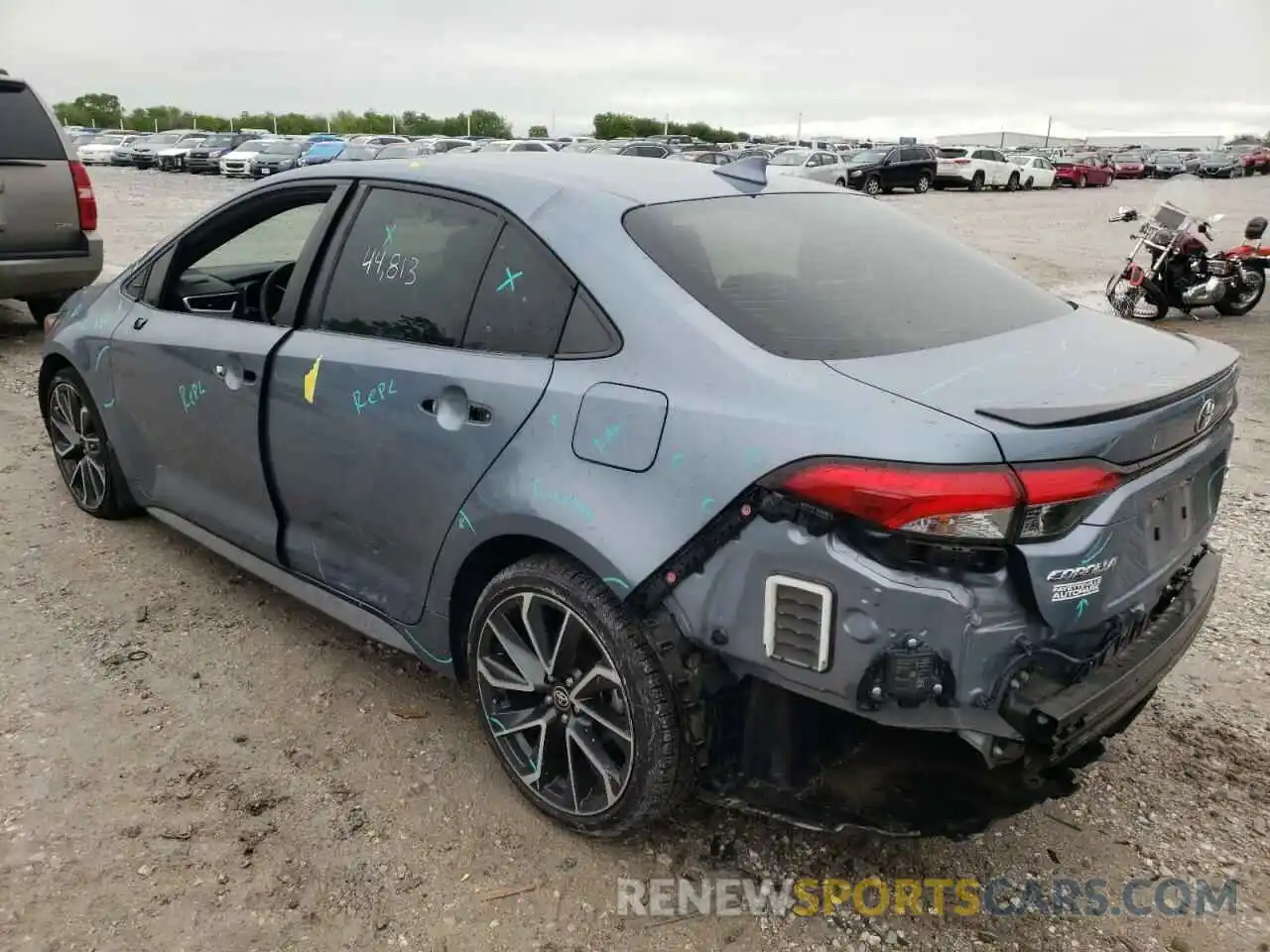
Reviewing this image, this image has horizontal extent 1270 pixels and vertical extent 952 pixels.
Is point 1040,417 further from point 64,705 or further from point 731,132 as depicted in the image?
point 731,132

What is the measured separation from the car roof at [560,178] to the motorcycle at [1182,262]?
26.7ft

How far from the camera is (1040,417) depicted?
75.8 inches

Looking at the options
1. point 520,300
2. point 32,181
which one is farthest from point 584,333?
point 32,181

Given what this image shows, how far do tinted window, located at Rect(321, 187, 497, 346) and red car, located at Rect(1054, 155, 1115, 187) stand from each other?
1629 inches

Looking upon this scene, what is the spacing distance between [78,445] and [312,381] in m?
2.19

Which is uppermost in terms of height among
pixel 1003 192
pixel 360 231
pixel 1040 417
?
pixel 360 231

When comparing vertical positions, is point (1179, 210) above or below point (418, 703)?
above

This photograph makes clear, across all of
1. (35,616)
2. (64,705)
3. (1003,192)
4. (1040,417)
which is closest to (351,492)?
(64,705)

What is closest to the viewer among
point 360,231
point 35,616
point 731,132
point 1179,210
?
point 360,231

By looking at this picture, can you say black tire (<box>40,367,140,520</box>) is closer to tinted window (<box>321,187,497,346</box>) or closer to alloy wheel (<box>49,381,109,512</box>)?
alloy wheel (<box>49,381,109,512</box>)

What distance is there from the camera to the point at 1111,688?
→ 2072mm

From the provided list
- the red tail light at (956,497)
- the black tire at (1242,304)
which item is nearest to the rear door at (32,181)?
the red tail light at (956,497)

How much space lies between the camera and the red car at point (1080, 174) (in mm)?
40125

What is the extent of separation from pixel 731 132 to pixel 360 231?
3581 inches
